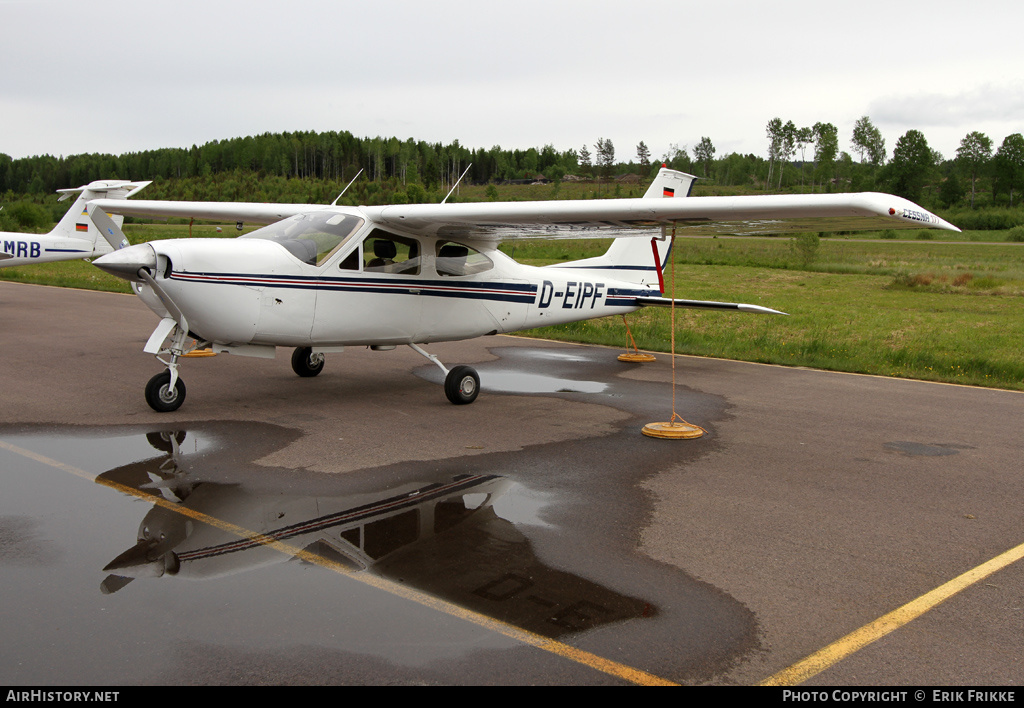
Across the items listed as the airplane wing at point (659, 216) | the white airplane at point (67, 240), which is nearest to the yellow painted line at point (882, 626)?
the airplane wing at point (659, 216)

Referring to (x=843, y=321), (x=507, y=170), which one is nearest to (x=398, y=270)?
(x=843, y=321)

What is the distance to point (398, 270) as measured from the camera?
9539 mm

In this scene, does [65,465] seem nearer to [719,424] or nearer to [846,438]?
[719,424]

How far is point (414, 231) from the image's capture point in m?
9.66

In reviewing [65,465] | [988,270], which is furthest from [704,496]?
[988,270]

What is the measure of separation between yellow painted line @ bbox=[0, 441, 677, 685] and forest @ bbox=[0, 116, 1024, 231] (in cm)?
6245

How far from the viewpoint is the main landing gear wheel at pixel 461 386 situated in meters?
9.28

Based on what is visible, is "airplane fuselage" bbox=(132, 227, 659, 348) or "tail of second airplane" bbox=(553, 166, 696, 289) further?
"tail of second airplane" bbox=(553, 166, 696, 289)

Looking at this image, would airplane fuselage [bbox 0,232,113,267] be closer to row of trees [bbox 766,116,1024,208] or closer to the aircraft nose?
the aircraft nose

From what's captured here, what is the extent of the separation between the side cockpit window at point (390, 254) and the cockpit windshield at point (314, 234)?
284 mm

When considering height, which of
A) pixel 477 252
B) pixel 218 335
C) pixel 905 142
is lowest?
pixel 218 335

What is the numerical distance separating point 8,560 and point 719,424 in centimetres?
670

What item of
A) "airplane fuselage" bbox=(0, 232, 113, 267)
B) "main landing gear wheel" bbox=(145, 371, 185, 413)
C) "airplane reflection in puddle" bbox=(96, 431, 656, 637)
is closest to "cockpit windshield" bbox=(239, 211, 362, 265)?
"main landing gear wheel" bbox=(145, 371, 185, 413)

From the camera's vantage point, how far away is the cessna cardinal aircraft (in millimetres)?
7665
